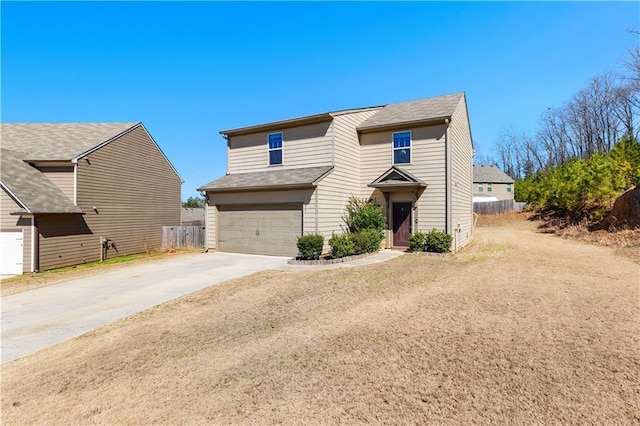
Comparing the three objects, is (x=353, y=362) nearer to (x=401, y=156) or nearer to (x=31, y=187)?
(x=401, y=156)

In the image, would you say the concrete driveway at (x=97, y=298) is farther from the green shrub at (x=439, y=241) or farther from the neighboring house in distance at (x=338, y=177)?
the green shrub at (x=439, y=241)

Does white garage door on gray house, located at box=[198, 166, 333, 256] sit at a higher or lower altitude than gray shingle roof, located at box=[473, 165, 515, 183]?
lower

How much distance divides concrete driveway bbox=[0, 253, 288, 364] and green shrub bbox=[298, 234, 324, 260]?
1.11m

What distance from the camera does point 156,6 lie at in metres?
11.4

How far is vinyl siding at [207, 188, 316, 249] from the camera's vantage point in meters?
13.2

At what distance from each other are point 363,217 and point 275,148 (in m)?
5.73

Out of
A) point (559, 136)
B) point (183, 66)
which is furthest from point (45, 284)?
point (559, 136)

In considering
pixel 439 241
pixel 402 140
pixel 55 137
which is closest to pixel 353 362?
pixel 439 241

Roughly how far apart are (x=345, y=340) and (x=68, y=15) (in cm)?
1466

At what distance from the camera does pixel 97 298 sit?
8.02 metres

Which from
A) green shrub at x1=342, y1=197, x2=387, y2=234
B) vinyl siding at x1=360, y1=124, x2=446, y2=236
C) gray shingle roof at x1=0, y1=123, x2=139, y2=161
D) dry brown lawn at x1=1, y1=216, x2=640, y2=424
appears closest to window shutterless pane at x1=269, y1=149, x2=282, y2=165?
green shrub at x1=342, y1=197, x2=387, y2=234

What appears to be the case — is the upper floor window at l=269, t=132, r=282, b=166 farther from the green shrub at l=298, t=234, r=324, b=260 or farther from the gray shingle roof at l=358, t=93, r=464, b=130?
the green shrub at l=298, t=234, r=324, b=260

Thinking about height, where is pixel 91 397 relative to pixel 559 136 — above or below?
below

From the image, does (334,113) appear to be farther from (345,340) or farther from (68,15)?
(345,340)
